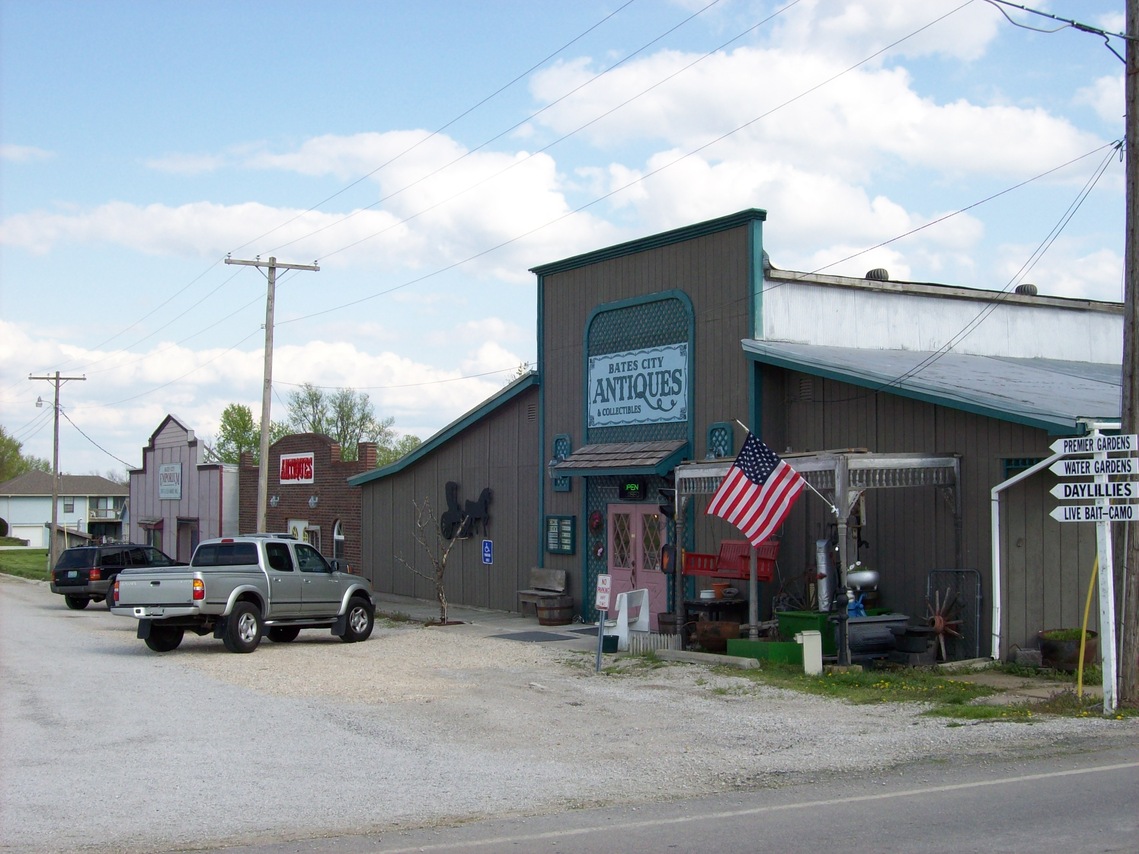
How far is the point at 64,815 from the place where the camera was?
848 cm

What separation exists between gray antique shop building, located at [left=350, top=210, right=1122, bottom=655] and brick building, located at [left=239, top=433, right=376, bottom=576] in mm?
5199

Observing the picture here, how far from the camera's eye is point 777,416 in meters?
19.8

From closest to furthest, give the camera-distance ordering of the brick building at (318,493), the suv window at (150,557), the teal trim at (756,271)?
the teal trim at (756,271), the suv window at (150,557), the brick building at (318,493)

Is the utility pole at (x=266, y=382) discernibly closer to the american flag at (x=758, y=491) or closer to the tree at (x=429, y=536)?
the tree at (x=429, y=536)

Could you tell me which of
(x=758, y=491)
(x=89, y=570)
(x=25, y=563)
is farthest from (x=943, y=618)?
(x=25, y=563)

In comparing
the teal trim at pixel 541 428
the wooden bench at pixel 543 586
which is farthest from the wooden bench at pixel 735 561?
the teal trim at pixel 541 428

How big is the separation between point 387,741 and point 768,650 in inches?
256

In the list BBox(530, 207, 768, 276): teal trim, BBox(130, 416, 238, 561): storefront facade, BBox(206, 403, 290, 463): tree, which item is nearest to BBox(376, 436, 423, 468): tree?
BBox(206, 403, 290, 463): tree

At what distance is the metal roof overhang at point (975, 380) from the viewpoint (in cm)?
1535

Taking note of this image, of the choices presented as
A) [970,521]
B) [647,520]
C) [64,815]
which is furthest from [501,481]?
[64,815]

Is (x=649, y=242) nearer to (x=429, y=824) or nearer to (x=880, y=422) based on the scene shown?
(x=880, y=422)

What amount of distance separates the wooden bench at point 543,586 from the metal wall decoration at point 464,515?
2.58m

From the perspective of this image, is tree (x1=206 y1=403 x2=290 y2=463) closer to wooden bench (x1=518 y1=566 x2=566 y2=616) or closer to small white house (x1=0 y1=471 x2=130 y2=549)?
small white house (x1=0 y1=471 x2=130 y2=549)

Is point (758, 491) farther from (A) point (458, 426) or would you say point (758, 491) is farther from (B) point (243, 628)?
(A) point (458, 426)
